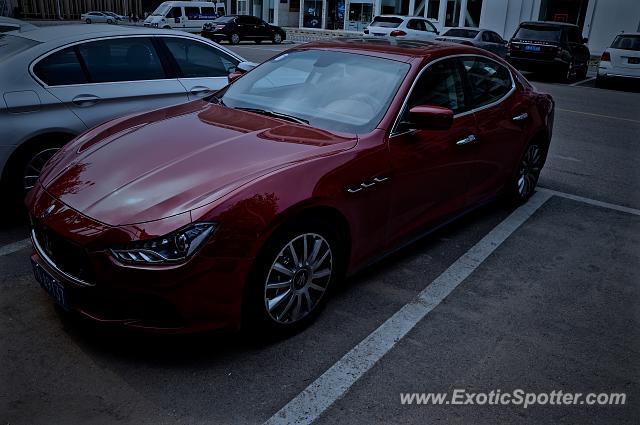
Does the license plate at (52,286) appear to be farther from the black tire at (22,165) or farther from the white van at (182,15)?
the white van at (182,15)

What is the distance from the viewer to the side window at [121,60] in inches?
201

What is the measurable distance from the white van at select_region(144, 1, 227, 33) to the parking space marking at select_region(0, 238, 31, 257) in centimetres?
2725

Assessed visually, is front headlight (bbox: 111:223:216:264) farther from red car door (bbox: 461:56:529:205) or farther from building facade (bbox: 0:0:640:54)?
building facade (bbox: 0:0:640:54)

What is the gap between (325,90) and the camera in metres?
4.02

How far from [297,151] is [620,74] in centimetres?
1684

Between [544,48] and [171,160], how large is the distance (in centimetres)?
1680

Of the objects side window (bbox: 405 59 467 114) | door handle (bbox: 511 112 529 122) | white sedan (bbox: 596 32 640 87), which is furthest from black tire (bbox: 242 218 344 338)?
white sedan (bbox: 596 32 640 87)

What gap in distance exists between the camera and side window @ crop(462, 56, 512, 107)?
4594 millimetres

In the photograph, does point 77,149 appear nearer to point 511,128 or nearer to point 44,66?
point 44,66

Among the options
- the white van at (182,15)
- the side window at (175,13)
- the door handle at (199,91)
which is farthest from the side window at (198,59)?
the side window at (175,13)

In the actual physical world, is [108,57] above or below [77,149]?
above

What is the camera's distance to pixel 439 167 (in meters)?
4.11

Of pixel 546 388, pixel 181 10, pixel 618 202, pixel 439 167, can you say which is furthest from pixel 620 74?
pixel 181 10

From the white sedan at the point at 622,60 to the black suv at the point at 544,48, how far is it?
112 cm
